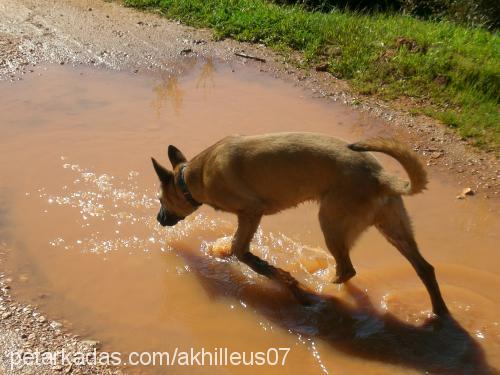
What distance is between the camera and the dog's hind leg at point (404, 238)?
4363mm

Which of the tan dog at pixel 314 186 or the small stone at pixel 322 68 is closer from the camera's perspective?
the tan dog at pixel 314 186

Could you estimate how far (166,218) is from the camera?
17.6 ft

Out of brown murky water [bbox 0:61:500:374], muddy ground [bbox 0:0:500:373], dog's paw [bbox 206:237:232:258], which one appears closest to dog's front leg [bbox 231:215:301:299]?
brown murky water [bbox 0:61:500:374]

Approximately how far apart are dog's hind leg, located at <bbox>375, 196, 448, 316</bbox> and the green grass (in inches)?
120

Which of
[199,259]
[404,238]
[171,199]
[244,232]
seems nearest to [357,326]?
[404,238]

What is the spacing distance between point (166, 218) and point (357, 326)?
1.91 m

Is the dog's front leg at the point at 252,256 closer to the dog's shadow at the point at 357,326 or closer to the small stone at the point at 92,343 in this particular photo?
the dog's shadow at the point at 357,326

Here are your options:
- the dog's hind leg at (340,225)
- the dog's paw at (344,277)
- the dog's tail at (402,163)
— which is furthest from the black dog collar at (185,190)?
the dog's tail at (402,163)

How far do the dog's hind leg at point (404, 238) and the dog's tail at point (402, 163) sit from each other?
0.15 m

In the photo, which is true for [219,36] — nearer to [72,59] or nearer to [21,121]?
[72,59]

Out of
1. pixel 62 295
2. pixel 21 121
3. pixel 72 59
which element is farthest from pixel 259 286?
pixel 72 59

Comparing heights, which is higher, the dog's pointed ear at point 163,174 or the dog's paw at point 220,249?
the dog's pointed ear at point 163,174

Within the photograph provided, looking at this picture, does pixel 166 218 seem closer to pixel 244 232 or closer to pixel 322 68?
pixel 244 232

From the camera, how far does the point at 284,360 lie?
14.1ft
